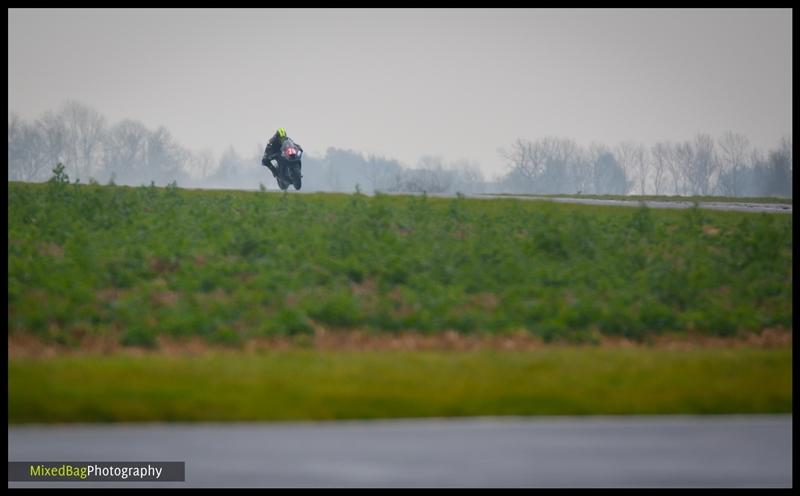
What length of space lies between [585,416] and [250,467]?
5305 mm

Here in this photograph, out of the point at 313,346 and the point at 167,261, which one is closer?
the point at 313,346

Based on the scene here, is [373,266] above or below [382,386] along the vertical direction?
above

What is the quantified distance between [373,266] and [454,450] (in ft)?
44.4

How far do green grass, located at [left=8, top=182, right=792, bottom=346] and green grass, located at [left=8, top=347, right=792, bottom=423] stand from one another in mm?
3188

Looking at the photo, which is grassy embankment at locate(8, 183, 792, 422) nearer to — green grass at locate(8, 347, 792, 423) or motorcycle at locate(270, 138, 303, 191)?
green grass at locate(8, 347, 792, 423)

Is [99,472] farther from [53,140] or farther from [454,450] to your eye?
[53,140]

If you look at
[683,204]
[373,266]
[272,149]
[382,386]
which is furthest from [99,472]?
[683,204]

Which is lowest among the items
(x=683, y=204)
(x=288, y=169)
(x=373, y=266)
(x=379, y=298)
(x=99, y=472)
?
(x=99, y=472)

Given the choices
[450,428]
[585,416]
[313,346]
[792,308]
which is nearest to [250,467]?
[450,428]

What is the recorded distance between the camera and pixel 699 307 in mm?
24641

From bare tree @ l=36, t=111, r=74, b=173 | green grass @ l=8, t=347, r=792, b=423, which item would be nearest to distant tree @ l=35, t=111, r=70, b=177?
bare tree @ l=36, t=111, r=74, b=173

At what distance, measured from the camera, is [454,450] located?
12609mm

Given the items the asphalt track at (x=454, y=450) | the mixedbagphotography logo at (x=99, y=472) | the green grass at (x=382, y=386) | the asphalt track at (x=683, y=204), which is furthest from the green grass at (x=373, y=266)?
the mixedbagphotography logo at (x=99, y=472)

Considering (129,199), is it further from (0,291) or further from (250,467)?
(250,467)
